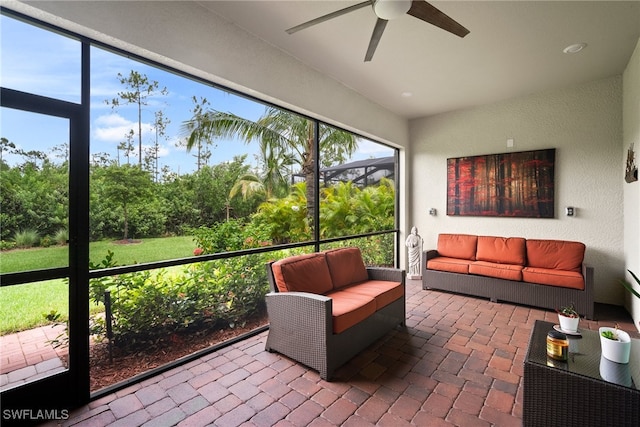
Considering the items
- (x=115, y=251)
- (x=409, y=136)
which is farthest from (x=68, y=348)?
(x=409, y=136)

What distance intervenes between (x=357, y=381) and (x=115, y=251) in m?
2.21

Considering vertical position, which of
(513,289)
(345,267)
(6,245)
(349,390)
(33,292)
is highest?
(6,245)

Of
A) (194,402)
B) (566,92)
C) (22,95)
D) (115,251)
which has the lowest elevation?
(194,402)

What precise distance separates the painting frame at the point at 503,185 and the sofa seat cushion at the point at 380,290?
8.95 ft

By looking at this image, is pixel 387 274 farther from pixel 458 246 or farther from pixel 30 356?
pixel 30 356

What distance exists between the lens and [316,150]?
4074 millimetres

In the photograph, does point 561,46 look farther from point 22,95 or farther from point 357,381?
point 22,95

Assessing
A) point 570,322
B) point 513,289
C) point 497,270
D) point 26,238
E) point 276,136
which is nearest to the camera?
point 26,238

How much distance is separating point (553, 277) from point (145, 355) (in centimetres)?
485

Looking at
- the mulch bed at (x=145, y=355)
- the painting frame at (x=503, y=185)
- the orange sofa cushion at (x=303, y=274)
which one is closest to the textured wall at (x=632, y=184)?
the painting frame at (x=503, y=185)

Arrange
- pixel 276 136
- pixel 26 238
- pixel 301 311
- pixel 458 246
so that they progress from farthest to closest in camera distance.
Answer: pixel 458 246
pixel 276 136
pixel 301 311
pixel 26 238

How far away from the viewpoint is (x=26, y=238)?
6.30 ft

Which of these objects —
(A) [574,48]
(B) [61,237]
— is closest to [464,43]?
(A) [574,48]

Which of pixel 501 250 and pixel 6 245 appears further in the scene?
pixel 501 250
